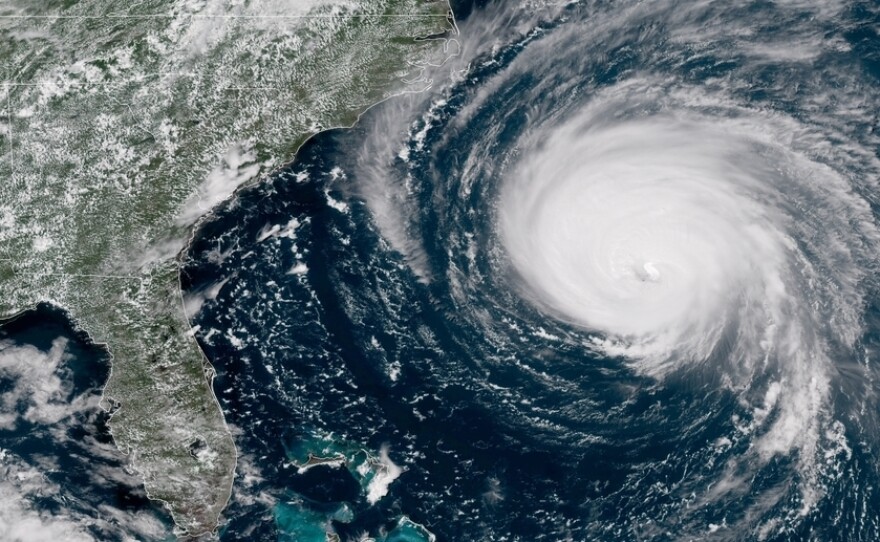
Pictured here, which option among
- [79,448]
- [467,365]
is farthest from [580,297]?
[79,448]

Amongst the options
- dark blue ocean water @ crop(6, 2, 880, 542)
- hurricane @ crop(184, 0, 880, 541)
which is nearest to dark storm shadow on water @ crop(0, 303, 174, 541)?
dark blue ocean water @ crop(6, 2, 880, 542)

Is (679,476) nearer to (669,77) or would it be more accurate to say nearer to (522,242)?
(522,242)

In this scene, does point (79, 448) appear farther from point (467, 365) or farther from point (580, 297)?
point (580, 297)

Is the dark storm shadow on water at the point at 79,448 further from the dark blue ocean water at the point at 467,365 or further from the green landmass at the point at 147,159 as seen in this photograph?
the green landmass at the point at 147,159

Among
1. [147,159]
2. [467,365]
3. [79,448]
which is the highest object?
[147,159]

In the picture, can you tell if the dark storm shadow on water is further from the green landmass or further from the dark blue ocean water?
the green landmass

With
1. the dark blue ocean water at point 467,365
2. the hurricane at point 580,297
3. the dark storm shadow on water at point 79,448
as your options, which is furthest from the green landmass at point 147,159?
the hurricane at point 580,297
